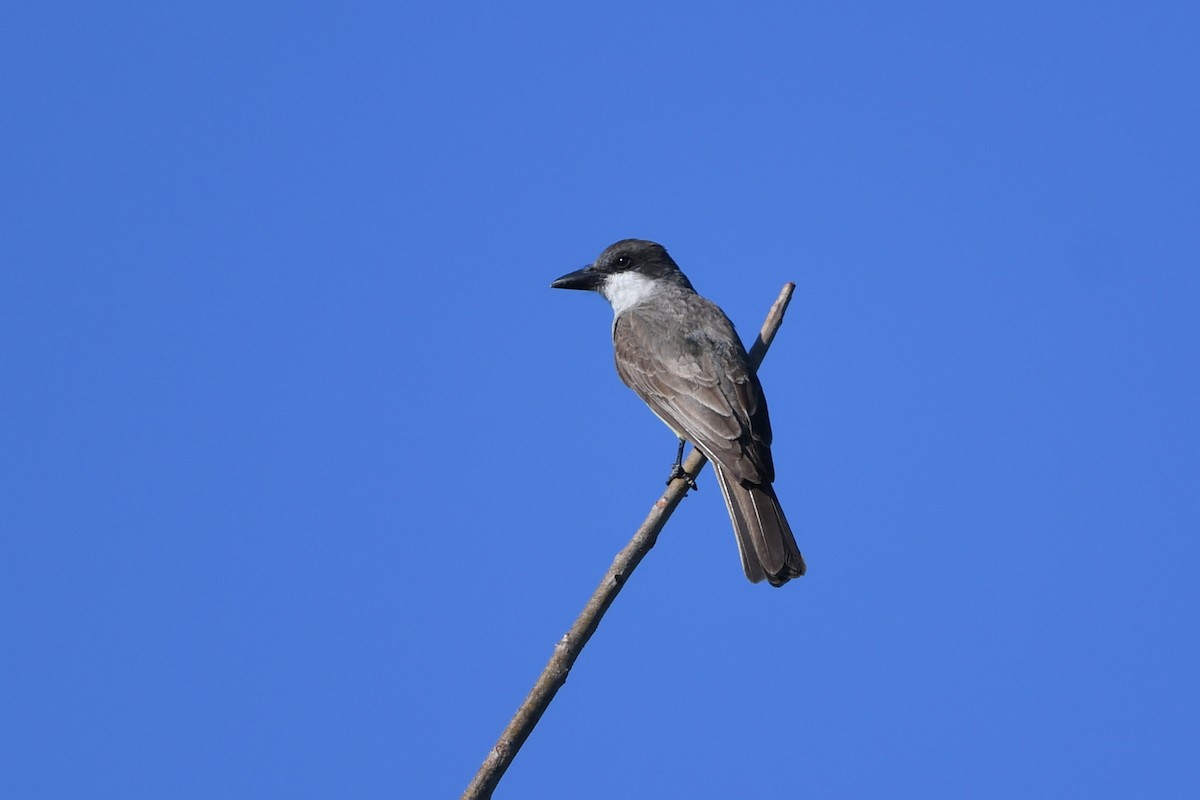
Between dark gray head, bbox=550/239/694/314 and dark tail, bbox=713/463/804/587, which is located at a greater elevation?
dark gray head, bbox=550/239/694/314

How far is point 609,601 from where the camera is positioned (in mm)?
4230

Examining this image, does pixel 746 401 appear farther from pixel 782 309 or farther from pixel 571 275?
pixel 571 275

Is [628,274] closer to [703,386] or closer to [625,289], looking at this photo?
[625,289]

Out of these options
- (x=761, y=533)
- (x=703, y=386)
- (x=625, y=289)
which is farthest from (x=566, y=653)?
(x=625, y=289)

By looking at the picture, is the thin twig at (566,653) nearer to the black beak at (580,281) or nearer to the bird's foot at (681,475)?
the bird's foot at (681,475)

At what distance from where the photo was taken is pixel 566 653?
12.9ft

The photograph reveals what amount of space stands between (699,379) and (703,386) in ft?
0.35

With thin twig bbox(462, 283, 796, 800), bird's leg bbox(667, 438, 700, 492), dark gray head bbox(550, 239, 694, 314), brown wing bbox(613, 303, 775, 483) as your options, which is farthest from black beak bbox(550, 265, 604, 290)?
thin twig bbox(462, 283, 796, 800)

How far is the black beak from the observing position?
987 cm

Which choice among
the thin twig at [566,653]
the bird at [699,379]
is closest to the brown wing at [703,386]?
the bird at [699,379]

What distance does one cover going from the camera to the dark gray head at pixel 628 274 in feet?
31.9

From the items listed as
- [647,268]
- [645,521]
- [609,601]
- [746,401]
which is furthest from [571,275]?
[609,601]

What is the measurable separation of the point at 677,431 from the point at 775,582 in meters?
1.73

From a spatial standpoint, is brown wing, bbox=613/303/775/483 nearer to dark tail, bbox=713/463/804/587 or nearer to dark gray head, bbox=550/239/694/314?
dark tail, bbox=713/463/804/587
